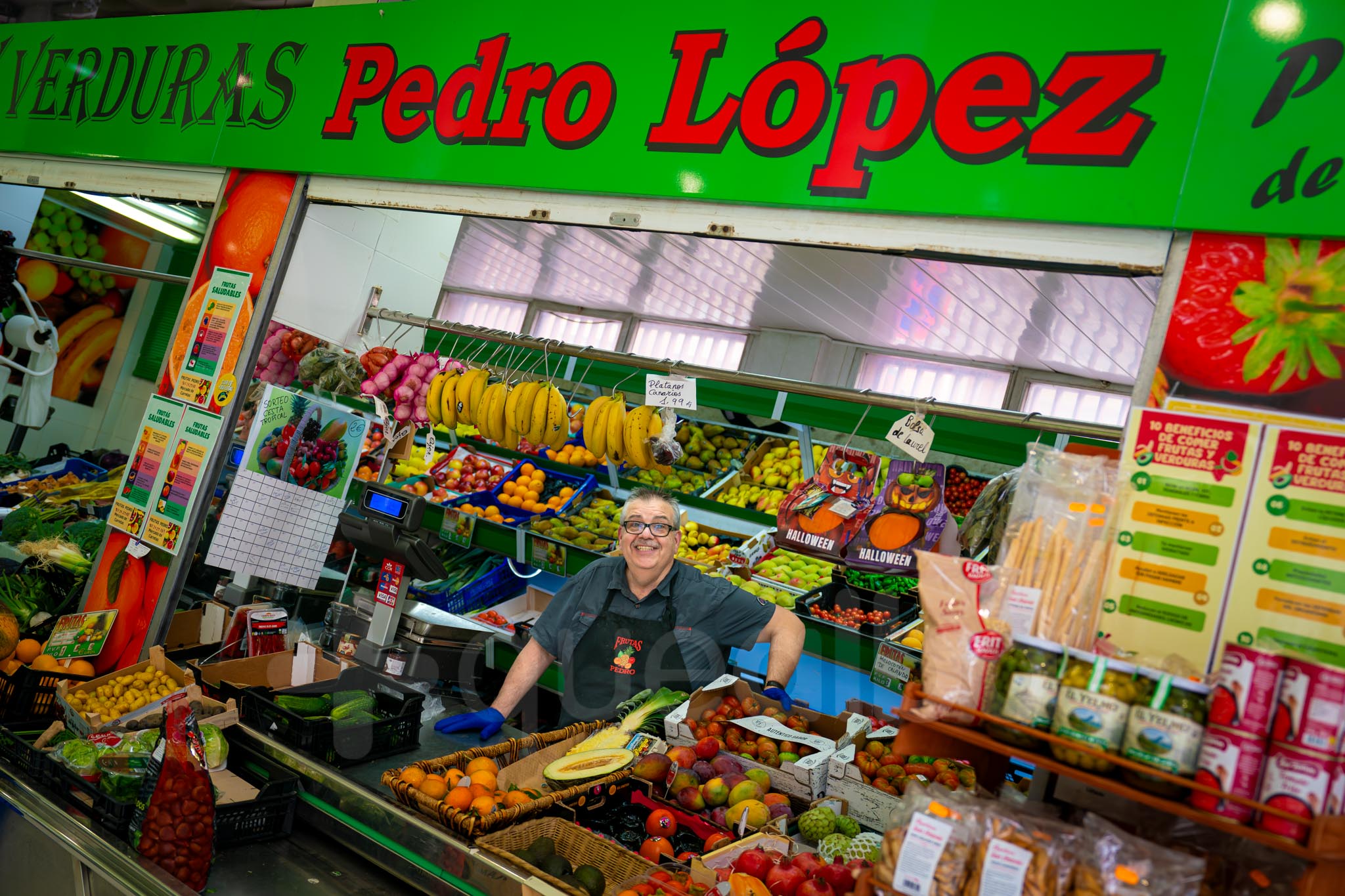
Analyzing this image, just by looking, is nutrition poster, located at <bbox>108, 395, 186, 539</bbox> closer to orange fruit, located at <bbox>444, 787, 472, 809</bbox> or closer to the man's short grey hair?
the man's short grey hair

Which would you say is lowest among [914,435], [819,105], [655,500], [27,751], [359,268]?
[27,751]

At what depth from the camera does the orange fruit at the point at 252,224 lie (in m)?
3.84

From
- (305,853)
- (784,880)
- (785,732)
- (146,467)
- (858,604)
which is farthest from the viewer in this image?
(858,604)

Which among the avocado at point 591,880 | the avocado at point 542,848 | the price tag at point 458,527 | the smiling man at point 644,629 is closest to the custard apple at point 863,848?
the avocado at point 591,880

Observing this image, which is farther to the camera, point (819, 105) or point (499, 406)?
point (499, 406)

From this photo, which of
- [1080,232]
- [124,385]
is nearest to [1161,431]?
[1080,232]

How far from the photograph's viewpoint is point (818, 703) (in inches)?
189

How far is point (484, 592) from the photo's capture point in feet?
18.8

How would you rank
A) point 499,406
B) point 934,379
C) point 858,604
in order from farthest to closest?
point 934,379
point 858,604
point 499,406

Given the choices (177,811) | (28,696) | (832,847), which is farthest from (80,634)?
(832,847)

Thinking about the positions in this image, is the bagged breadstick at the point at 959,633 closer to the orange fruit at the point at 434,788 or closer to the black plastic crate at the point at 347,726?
the orange fruit at the point at 434,788

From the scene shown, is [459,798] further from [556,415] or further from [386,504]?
[556,415]

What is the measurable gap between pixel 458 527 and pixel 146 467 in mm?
2061

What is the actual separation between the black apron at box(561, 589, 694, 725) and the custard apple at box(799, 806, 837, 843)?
113cm
